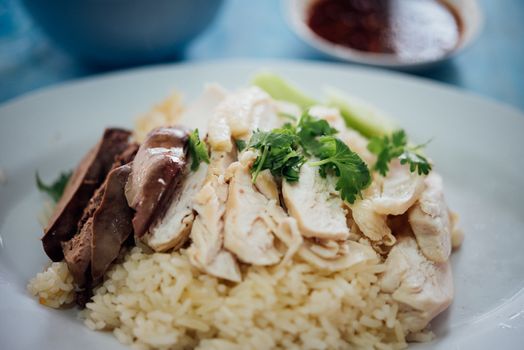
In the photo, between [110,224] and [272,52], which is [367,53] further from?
[110,224]

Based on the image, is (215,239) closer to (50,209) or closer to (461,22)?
(50,209)

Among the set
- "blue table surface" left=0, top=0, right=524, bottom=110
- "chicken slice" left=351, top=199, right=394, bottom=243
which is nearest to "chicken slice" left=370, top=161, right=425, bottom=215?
"chicken slice" left=351, top=199, right=394, bottom=243

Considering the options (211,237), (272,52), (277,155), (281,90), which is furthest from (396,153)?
(272,52)

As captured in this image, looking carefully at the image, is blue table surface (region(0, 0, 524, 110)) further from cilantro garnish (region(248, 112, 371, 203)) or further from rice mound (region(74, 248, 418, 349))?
rice mound (region(74, 248, 418, 349))

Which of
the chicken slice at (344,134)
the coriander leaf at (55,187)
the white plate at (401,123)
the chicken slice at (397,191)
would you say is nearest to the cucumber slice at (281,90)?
the white plate at (401,123)

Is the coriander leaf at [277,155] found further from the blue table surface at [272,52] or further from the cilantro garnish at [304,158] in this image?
the blue table surface at [272,52]
